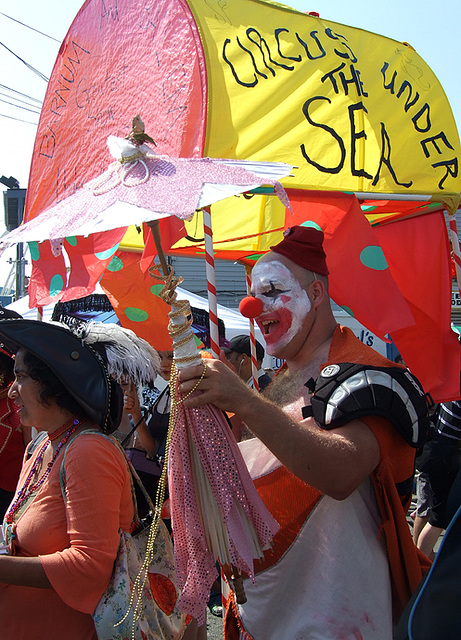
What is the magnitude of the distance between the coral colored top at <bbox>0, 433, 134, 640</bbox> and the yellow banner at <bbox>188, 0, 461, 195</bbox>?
4.56 feet

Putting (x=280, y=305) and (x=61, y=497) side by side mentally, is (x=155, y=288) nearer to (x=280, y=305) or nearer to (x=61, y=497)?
(x=280, y=305)

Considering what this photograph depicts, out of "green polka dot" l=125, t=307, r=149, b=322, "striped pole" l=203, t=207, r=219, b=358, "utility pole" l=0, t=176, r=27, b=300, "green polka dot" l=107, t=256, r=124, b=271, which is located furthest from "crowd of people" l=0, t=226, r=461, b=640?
"utility pole" l=0, t=176, r=27, b=300

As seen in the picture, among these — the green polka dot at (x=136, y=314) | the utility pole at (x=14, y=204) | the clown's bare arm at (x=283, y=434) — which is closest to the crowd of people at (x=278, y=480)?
the clown's bare arm at (x=283, y=434)

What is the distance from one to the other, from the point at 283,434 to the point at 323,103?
191cm

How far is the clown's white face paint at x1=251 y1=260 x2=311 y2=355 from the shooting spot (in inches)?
82.3

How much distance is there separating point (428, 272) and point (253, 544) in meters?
2.15

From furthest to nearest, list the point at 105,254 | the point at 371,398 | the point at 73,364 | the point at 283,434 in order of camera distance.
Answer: the point at 105,254, the point at 73,364, the point at 371,398, the point at 283,434

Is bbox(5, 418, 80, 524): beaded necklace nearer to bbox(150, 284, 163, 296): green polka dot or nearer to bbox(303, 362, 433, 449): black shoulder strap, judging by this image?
bbox(303, 362, 433, 449): black shoulder strap

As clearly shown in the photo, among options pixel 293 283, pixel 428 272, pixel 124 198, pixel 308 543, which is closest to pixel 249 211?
pixel 428 272

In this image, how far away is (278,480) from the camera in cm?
186

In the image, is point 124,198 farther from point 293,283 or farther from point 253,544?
point 253,544

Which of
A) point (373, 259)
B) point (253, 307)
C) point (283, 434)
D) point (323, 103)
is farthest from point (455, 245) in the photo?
point (283, 434)

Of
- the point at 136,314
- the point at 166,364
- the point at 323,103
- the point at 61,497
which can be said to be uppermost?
the point at 323,103

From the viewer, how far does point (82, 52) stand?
10.6ft
